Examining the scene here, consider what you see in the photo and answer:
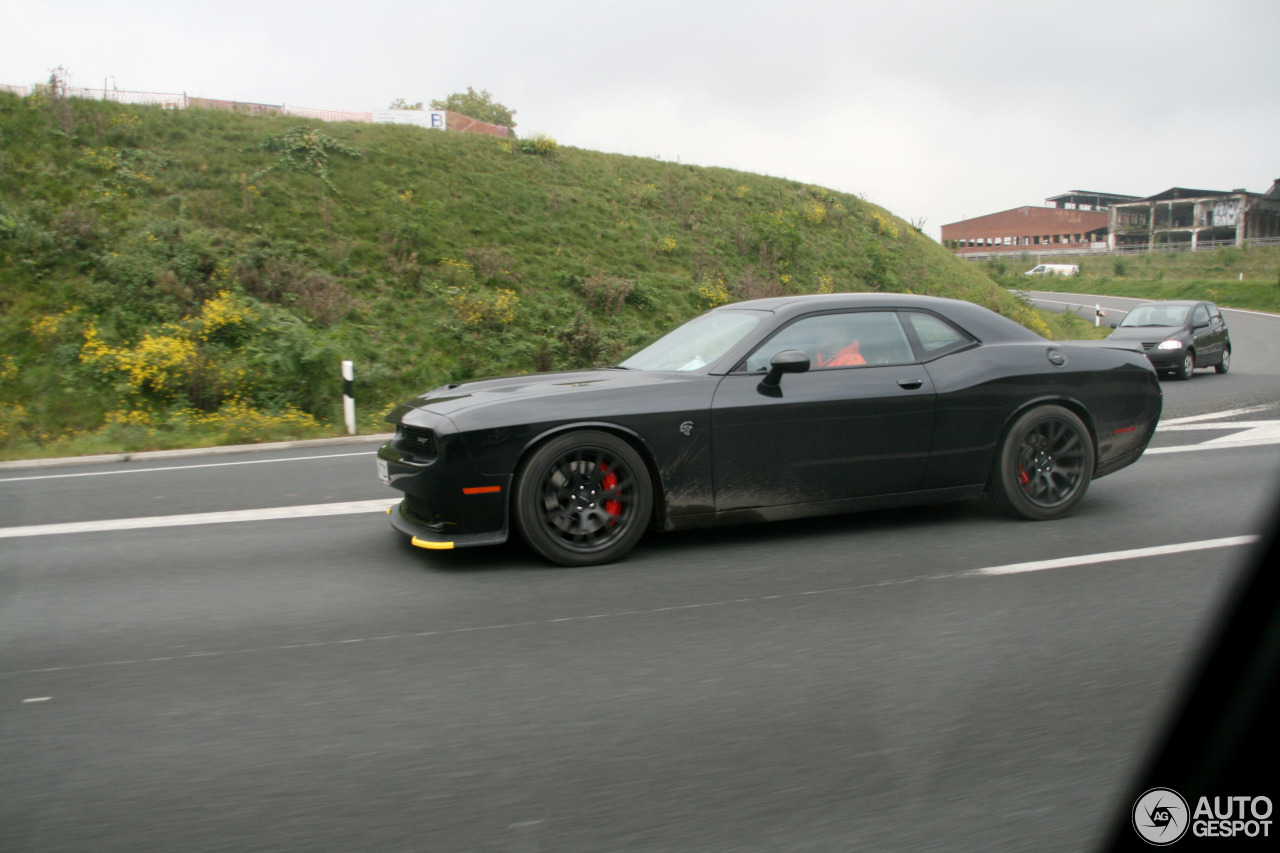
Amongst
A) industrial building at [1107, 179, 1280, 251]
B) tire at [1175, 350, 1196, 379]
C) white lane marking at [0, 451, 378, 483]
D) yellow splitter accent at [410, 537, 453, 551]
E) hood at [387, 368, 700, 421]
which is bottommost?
white lane marking at [0, 451, 378, 483]

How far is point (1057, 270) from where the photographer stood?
68.8 metres

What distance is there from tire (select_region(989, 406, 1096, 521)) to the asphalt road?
0.25 m

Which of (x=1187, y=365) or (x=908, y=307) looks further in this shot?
(x=1187, y=365)

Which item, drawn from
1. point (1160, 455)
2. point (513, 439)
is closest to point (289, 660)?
point (513, 439)

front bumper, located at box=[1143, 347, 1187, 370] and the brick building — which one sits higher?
the brick building

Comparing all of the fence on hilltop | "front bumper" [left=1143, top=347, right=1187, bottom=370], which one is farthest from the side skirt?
the fence on hilltop

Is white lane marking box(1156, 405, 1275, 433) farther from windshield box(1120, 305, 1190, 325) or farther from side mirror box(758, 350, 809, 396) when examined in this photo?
side mirror box(758, 350, 809, 396)

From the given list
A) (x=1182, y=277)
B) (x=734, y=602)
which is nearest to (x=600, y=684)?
(x=734, y=602)

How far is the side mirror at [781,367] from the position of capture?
5332 mm

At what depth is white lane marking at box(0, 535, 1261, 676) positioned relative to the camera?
3.88 metres

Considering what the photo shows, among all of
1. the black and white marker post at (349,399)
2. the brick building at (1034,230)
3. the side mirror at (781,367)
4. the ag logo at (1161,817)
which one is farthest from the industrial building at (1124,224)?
A: the ag logo at (1161,817)

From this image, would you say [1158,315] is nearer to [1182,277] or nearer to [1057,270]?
[1182,277]

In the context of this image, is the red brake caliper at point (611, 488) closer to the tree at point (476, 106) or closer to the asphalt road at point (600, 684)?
the asphalt road at point (600, 684)

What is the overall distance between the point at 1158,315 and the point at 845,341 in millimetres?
16015
